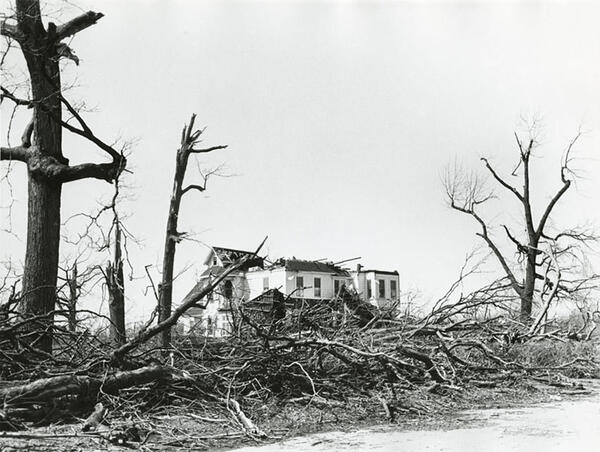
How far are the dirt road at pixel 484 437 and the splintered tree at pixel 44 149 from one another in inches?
Answer: 181

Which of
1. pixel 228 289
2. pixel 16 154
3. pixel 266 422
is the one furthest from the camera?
pixel 16 154

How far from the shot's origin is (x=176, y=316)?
6.22 m

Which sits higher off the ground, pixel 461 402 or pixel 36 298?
pixel 36 298

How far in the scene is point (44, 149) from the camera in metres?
8.64

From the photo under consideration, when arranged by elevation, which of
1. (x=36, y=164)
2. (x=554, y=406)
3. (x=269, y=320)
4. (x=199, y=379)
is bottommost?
(x=554, y=406)

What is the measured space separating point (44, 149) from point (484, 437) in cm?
665

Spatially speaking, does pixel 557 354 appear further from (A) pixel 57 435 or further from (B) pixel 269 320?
(A) pixel 57 435

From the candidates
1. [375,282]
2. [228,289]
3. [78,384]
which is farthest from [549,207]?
[375,282]

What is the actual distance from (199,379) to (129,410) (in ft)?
2.65

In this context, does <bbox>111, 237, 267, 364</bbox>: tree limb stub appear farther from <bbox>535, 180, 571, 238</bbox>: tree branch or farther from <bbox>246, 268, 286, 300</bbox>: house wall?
<bbox>246, 268, 286, 300</bbox>: house wall

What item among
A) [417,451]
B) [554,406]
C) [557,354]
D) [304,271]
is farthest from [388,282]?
[417,451]

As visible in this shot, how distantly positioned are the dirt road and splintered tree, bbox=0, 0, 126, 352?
181 inches

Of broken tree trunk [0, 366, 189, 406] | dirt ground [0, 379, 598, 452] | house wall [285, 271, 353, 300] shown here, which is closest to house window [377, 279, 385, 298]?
house wall [285, 271, 353, 300]

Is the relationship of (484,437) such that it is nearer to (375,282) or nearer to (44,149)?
(44,149)
